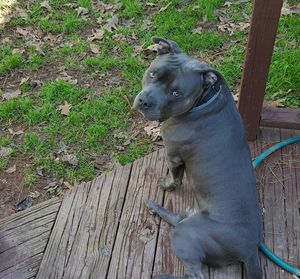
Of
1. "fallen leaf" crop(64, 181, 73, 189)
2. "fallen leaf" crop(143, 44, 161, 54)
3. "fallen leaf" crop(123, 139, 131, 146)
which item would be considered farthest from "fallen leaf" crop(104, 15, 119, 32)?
"fallen leaf" crop(64, 181, 73, 189)

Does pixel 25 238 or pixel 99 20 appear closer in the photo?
pixel 25 238

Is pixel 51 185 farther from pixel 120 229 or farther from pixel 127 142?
pixel 120 229

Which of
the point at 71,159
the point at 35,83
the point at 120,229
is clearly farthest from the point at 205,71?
the point at 35,83

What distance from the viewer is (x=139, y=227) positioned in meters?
3.63

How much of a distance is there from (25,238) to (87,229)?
0.45 meters

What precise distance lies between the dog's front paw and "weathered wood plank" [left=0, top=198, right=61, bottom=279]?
802 millimetres

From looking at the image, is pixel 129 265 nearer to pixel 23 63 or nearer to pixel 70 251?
pixel 70 251

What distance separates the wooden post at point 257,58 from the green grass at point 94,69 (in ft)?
3.01

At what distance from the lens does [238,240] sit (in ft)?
10.2

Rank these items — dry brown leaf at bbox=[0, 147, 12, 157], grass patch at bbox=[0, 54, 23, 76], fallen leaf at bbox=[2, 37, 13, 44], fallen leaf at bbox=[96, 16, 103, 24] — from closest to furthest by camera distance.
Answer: dry brown leaf at bbox=[0, 147, 12, 157], grass patch at bbox=[0, 54, 23, 76], fallen leaf at bbox=[2, 37, 13, 44], fallen leaf at bbox=[96, 16, 103, 24]

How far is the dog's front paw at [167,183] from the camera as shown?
3764 millimetres

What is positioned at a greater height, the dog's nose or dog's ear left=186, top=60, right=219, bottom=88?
dog's ear left=186, top=60, right=219, bottom=88

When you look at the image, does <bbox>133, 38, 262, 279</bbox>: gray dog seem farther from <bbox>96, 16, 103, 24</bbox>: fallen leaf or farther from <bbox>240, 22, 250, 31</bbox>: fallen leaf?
<bbox>96, 16, 103, 24</bbox>: fallen leaf

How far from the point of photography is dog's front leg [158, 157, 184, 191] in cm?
348
